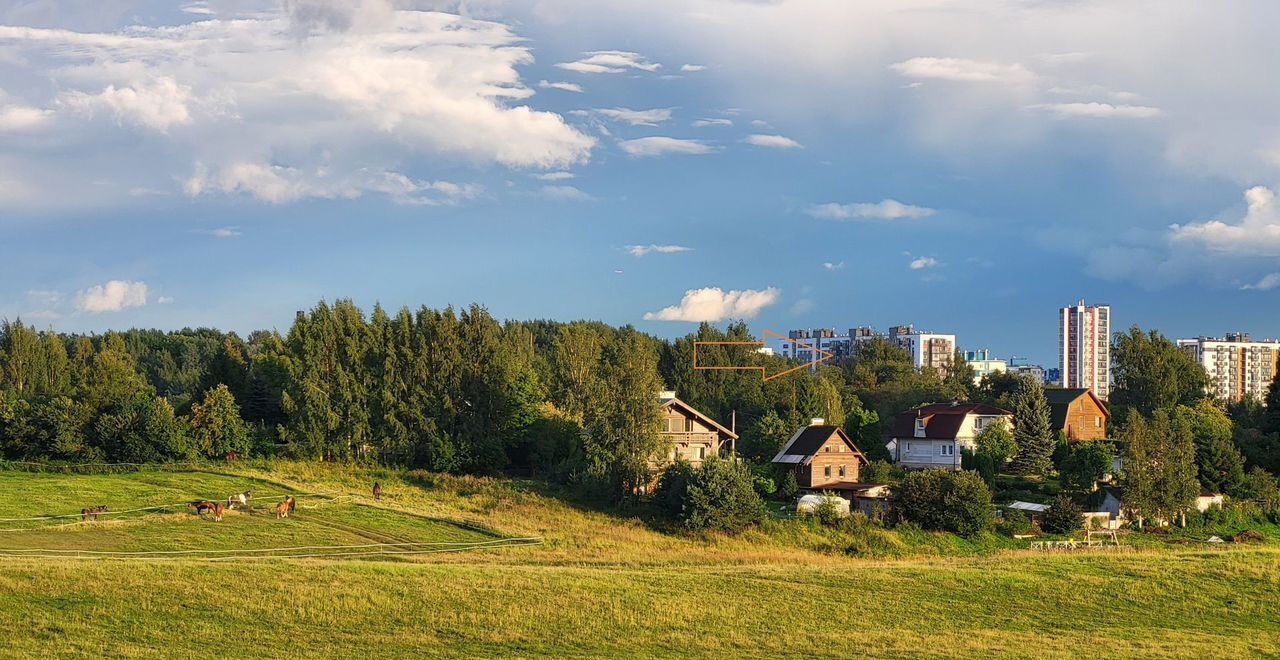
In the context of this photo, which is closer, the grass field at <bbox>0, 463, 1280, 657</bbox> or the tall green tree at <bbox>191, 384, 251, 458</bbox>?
the grass field at <bbox>0, 463, 1280, 657</bbox>

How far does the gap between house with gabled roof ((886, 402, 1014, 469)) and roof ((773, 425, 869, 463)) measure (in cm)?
818

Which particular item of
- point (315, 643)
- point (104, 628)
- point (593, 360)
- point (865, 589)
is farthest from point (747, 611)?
point (593, 360)

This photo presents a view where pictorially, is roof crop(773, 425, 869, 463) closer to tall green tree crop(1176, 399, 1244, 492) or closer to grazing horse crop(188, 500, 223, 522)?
tall green tree crop(1176, 399, 1244, 492)

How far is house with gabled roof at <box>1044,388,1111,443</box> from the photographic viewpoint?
80.3 metres

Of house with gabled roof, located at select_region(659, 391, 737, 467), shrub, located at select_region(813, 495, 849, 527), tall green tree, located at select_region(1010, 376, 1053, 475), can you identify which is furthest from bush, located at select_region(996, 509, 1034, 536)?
house with gabled roof, located at select_region(659, 391, 737, 467)

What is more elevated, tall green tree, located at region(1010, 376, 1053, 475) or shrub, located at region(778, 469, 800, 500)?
tall green tree, located at region(1010, 376, 1053, 475)

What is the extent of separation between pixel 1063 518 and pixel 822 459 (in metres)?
14.3

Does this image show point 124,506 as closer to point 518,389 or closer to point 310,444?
point 310,444

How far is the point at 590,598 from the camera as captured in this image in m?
32.8

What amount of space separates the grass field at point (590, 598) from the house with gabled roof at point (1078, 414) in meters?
29.5

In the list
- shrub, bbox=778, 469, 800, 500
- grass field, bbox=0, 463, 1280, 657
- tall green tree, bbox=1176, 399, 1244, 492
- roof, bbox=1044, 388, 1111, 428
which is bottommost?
grass field, bbox=0, 463, 1280, 657

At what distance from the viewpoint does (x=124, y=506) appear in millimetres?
49688

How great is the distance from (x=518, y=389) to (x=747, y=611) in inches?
1566

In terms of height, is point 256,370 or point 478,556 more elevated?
point 256,370
